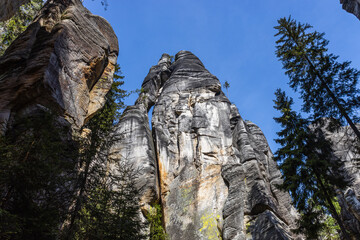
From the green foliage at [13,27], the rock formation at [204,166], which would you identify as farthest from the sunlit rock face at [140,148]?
the green foliage at [13,27]

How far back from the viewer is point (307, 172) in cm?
1404

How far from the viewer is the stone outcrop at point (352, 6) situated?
16.9 m

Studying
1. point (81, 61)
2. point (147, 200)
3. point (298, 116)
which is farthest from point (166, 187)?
point (81, 61)

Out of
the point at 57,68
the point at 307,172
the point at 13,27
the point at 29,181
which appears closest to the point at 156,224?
the point at 307,172

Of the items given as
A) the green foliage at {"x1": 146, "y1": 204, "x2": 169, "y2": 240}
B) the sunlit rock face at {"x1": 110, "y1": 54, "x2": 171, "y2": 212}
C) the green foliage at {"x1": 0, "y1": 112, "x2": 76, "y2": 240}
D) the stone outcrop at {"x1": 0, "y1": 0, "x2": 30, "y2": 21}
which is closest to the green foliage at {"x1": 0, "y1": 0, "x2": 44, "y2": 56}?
the stone outcrop at {"x1": 0, "y1": 0, "x2": 30, "y2": 21}

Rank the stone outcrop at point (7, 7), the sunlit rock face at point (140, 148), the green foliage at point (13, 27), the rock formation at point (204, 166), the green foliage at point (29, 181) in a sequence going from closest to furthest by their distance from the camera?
the green foliage at point (29, 181) → the stone outcrop at point (7, 7) → the rock formation at point (204, 166) → the green foliage at point (13, 27) → the sunlit rock face at point (140, 148)

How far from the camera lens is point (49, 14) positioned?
45.5 feet

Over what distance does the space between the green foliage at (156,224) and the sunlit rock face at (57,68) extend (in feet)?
33.1

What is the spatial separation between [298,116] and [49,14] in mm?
14864

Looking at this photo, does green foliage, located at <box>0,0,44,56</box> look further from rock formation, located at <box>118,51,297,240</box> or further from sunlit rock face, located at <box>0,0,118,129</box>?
rock formation, located at <box>118,51,297,240</box>

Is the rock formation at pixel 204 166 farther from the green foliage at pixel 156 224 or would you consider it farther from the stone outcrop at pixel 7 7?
the stone outcrop at pixel 7 7

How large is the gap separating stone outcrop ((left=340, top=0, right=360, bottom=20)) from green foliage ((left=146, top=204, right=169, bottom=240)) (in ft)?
63.3

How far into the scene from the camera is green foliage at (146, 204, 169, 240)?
64.0 feet

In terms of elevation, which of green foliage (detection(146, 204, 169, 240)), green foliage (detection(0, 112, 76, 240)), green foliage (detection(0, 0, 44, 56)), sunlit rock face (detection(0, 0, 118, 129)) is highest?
green foliage (detection(0, 0, 44, 56))
